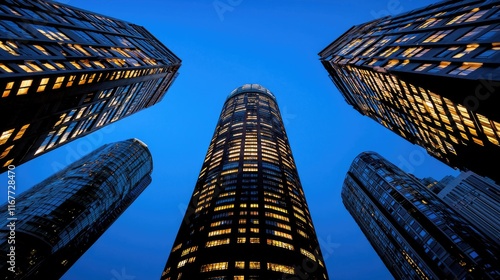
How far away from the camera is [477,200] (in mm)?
121125

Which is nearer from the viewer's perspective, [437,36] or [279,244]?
[437,36]

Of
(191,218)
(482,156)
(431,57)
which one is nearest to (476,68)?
(431,57)

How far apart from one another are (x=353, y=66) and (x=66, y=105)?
5345 cm

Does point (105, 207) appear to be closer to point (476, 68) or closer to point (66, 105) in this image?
point (66, 105)

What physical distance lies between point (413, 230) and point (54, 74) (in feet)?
296

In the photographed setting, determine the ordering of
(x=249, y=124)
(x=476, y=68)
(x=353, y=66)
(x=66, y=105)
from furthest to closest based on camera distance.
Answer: (x=249, y=124) → (x=353, y=66) → (x=66, y=105) → (x=476, y=68)

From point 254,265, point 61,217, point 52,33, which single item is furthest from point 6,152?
point 61,217

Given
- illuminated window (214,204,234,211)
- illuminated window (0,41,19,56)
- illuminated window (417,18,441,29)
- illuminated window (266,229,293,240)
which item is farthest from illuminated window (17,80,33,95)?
illuminated window (417,18,441,29)

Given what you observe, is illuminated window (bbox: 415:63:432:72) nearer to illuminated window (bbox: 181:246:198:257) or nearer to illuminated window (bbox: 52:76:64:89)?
illuminated window (bbox: 52:76:64:89)

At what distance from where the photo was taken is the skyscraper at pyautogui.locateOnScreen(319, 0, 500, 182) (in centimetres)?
3475

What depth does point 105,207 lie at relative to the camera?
365 feet

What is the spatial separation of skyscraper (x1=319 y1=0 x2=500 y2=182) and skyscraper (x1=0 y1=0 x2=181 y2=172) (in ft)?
152

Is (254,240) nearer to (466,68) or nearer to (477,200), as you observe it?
(466,68)

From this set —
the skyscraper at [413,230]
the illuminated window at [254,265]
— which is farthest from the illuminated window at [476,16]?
the illuminated window at [254,265]
